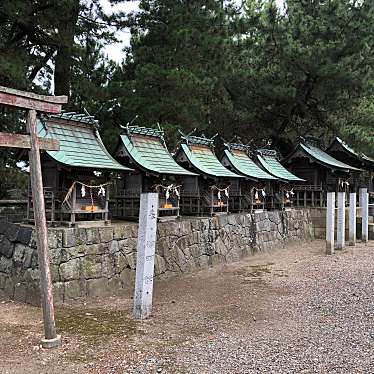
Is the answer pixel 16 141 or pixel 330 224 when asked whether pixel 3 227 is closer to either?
pixel 16 141

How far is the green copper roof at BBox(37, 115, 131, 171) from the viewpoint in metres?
9.55

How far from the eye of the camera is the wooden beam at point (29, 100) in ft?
20.3

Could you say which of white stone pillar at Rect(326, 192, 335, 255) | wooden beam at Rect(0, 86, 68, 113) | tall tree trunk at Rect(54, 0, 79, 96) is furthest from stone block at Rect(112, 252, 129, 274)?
white stone pillar at Rect(326, 192, 335, 255)

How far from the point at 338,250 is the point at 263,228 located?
9.63 feet

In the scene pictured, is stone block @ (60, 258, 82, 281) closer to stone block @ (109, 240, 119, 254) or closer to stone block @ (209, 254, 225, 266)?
stone block @ (109, 240, 119, 254)

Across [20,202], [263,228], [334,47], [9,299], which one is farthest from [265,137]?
[9,299]

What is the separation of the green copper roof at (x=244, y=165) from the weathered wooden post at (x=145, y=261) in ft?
27.9

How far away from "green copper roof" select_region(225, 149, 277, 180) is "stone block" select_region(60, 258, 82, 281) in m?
8.38

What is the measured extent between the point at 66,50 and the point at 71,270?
8255mm

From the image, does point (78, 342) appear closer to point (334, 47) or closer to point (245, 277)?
point (245, 277)

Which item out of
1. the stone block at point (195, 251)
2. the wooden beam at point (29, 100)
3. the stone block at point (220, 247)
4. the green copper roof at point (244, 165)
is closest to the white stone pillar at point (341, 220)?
the green copper roof at point (244, 165)

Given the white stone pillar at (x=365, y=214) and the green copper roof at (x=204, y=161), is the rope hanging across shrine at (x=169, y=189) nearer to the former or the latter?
the green copper roof at (x=204, y=161)

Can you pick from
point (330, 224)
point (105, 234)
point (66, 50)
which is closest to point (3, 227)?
point (105, 234)

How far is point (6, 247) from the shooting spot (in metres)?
9.67
